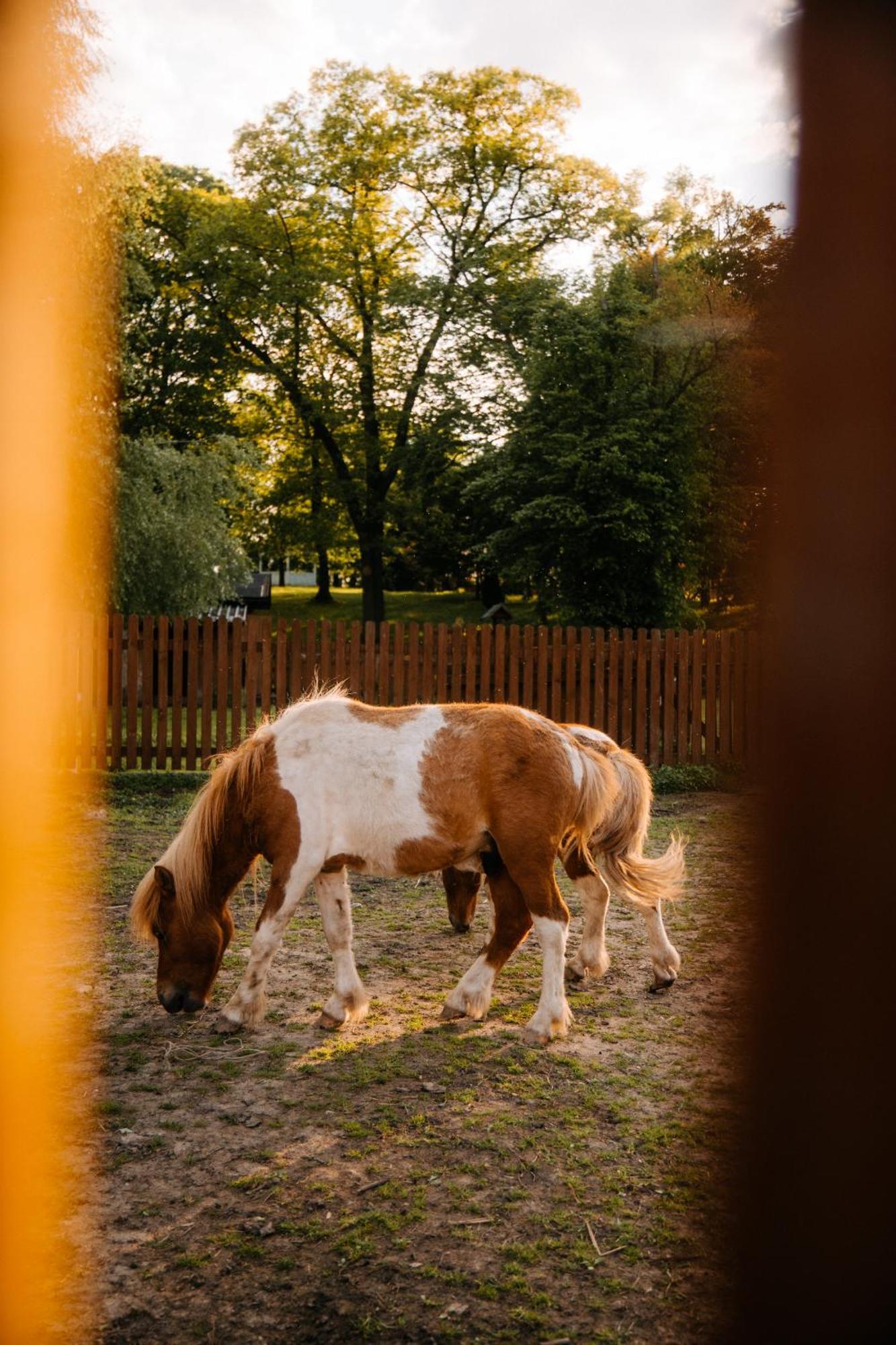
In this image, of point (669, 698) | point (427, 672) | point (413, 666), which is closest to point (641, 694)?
point (669, 698)

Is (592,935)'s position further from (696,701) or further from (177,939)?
(696,701)

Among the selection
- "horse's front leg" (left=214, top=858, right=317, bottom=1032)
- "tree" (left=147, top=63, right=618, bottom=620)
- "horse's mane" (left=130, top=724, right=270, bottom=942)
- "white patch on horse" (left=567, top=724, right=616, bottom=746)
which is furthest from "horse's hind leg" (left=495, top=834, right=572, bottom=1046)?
"tree" (left=147, top=63, right=618, bottom=620)

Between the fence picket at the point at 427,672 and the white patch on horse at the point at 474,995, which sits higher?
the fence picket at the point at 427,672

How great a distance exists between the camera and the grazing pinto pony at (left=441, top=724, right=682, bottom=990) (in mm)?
4867

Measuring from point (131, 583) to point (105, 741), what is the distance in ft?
26.6

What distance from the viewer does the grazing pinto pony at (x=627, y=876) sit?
487 cm

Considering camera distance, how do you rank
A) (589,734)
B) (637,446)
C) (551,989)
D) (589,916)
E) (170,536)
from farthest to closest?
(170,536) → (637,446) → (589,734) → (589,916) → (551,989)

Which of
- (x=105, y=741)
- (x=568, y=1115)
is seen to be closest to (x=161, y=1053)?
(x=568, y=1115)

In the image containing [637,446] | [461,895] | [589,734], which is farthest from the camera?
[637,446]

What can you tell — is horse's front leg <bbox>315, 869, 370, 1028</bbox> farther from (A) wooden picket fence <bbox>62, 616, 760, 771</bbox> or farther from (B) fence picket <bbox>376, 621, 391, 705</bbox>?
(B) fence picket <bbox>376, 621, 391, 705</bbox>

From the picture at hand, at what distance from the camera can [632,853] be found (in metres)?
4.91

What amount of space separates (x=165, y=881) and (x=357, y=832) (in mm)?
858

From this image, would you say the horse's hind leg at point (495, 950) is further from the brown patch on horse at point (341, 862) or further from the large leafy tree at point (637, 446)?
the large leafy tree at point (637, 446)

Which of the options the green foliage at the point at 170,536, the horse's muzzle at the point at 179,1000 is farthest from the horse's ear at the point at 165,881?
the green foliage at the point at 170,536
